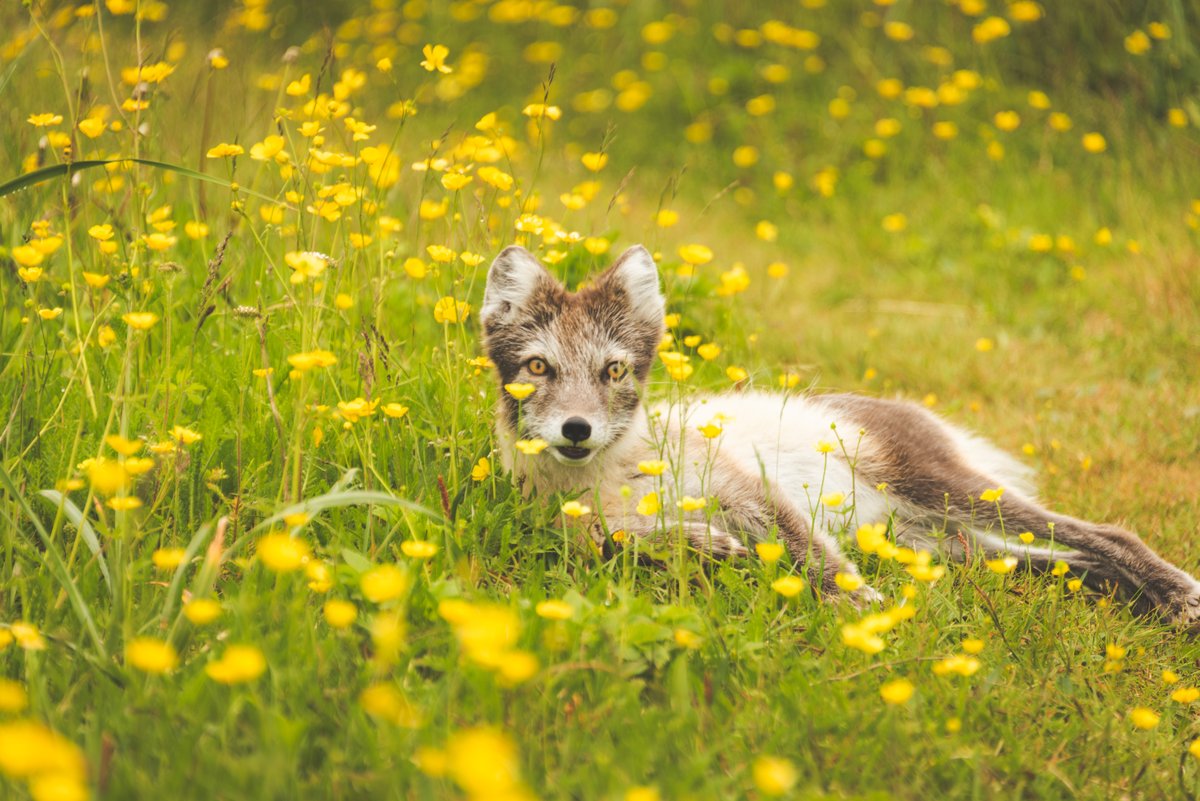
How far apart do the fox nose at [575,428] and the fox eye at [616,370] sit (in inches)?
14.4

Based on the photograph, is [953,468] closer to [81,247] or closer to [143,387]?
[143,387]

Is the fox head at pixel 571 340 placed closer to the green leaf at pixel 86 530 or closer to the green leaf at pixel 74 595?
the green leaf at pixel 86 530

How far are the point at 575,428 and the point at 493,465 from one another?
1.03 feet

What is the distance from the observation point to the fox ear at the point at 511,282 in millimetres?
3783

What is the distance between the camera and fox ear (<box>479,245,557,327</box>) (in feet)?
12.4

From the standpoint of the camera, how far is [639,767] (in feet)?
7.25

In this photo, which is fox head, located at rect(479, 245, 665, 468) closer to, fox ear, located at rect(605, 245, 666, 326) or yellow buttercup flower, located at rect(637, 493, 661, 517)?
fox ear, located at rect(605, 245, 666, 326)

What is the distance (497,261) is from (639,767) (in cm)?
207

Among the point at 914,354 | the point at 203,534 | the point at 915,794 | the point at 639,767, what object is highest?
the point at 203,534

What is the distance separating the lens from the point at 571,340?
12.4ft

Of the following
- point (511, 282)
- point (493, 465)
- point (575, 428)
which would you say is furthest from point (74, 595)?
point (511, 282)

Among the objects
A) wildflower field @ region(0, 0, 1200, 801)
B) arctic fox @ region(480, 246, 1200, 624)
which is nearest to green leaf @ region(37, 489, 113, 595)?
wildflower field @ region(0, 0, 1200, 801)

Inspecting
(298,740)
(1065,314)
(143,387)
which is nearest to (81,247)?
(143,387)

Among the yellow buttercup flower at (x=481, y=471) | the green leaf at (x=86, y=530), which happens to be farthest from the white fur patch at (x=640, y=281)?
the green leaf at (x=86, y=530)
